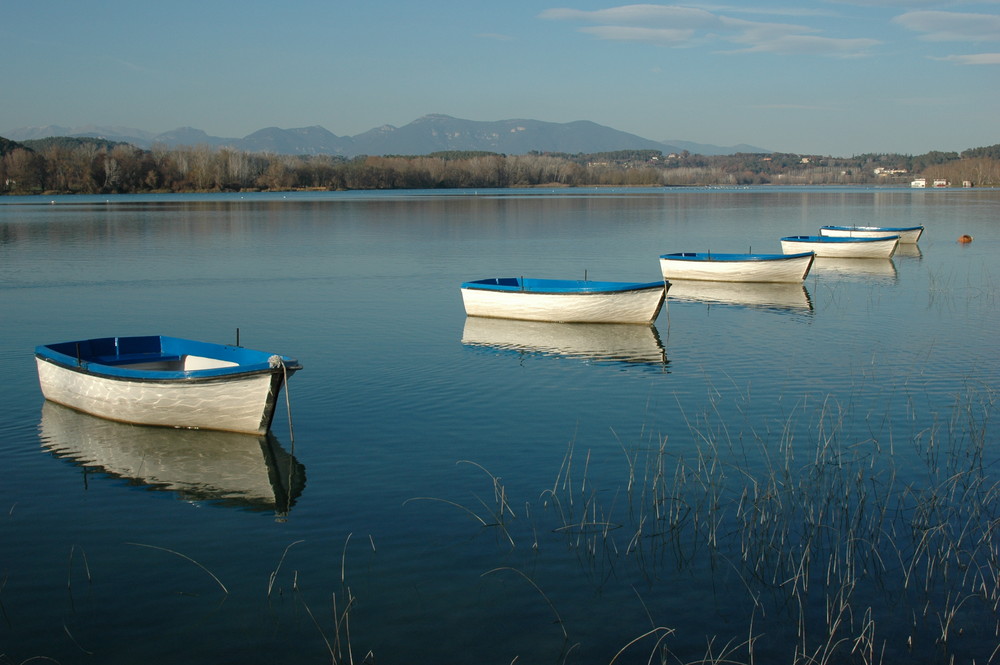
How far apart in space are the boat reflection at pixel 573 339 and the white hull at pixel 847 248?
60.6 feet

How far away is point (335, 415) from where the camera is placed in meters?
13.7

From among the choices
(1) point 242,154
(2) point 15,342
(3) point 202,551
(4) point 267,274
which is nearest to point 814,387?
(3) point 202,551

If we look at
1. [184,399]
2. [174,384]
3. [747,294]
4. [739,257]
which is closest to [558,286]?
[747,294]

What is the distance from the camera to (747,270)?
29688mm

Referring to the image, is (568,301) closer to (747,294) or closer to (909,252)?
(747,294)

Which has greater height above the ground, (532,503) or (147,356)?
(147,356)

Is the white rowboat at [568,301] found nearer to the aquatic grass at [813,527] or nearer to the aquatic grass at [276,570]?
the aquatic grass at [813,527]

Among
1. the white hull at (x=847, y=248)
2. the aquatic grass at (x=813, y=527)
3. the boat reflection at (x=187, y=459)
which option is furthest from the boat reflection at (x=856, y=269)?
the boat reflection at (x=187, y=459)

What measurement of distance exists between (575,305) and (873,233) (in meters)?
26.8

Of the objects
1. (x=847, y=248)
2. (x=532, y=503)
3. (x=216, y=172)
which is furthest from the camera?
(x=216, y=172)

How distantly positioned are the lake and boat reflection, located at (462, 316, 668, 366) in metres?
0.13

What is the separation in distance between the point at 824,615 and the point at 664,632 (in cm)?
138

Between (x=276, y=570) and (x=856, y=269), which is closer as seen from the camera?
(x=276, y=570)

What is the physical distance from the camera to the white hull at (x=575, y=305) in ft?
69.4
